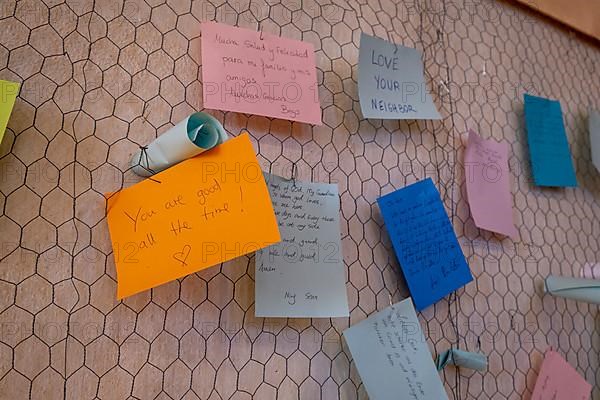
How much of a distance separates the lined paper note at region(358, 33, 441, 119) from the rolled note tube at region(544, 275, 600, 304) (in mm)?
357

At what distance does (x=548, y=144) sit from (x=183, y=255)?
2.48 ft

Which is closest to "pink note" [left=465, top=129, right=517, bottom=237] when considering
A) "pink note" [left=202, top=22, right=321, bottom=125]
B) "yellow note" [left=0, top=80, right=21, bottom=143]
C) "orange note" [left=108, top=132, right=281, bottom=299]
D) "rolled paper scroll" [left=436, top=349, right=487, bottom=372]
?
"rolled paper scroll" [left=436, top=349, right=487, bottom=372]

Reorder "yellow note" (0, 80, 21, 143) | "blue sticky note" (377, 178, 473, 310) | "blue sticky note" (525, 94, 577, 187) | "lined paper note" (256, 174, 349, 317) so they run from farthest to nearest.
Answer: "blue sticky note" (525, 94, 577, 187) → "blue sticky note" (377, 178, 473, 310) → "lined paper note" (256, 174, 349, 317) → "yellow note" (0, 80, 21, 143)

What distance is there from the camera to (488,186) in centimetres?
91

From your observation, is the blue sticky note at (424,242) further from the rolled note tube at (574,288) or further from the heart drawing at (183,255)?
the heart drawing at (183,255)

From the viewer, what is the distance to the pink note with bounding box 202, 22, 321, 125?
67 centimetres

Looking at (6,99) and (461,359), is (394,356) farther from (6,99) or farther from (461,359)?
(6,99)

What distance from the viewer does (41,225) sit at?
553 mm

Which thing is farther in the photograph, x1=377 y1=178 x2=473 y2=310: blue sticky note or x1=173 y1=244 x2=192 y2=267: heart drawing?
x1=377 y1=178 x2=473 y2=310: blue sticky note

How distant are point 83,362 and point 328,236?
320 mm

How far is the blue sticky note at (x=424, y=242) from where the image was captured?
2.52ft

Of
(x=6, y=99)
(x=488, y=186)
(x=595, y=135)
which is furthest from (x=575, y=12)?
(x=6, y=99)

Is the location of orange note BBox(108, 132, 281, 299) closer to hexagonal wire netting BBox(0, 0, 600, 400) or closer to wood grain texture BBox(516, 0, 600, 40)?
hexagonal wire netting BBox(0, 0, 600, 400)

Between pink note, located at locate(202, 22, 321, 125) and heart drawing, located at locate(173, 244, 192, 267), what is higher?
pink note, located at locate(202, 22, 321, 125)
